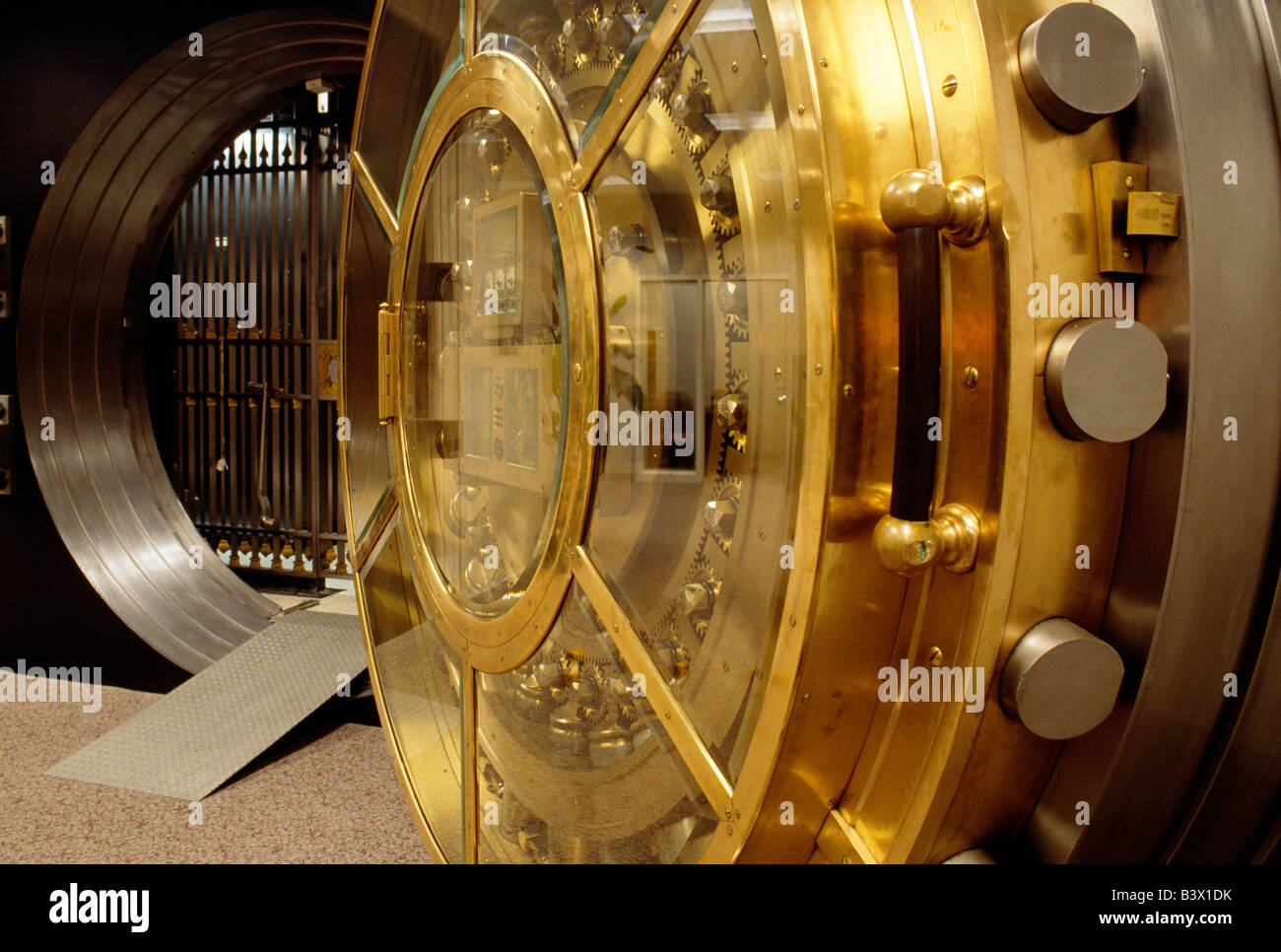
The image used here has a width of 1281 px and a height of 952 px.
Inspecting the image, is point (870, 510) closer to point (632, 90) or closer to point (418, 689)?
point (632, 90)

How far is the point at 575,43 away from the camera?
111 cm

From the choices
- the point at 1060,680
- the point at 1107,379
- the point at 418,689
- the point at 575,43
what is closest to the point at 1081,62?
the point at 1107,379

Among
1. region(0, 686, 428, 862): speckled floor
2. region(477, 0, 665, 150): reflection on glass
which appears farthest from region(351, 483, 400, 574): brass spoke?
region(477, 0, 665, 150): reflection on glass

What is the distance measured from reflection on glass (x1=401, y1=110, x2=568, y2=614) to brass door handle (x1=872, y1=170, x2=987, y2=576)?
1.62 ft

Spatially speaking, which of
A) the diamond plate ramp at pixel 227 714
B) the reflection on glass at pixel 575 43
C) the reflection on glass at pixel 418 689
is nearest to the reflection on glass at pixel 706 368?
the reflection on glass at pixel 575 43

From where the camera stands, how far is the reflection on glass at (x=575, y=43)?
102cm

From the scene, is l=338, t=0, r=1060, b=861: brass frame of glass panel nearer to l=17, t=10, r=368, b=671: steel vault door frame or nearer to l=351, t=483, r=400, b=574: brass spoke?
l=351, t=483, r=400, b=574: brass spoke

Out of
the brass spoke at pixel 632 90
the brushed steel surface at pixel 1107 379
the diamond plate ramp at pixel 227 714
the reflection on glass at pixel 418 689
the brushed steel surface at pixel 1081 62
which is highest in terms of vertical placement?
the brass spoke at pixel 632 90

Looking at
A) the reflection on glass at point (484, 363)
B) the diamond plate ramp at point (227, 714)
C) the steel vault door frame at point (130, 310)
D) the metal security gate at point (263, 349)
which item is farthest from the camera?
the metal security gate at point (263, 349)

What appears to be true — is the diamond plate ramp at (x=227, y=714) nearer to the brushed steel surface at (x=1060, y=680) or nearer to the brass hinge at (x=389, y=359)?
the brass hinge at (x=389, y=359)

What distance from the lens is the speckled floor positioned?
195 centimetres

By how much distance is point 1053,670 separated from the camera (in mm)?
661

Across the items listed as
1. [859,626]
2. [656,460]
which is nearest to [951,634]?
[859,626]

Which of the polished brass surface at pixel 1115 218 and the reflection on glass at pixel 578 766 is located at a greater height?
the polished brass surface at pixel 1115 218
